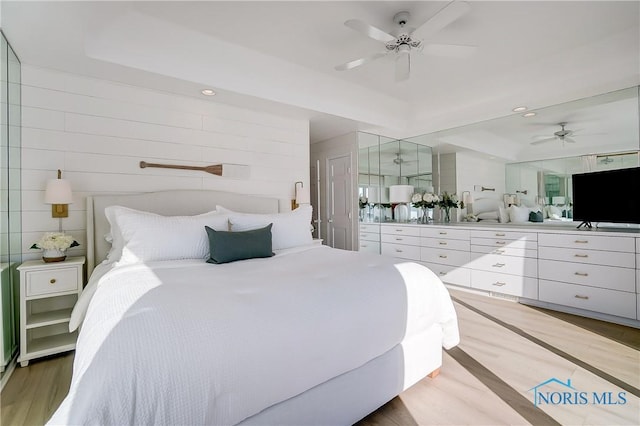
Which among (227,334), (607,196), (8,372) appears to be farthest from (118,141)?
(607,196)

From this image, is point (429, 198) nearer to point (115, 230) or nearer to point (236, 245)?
point (236, 245)

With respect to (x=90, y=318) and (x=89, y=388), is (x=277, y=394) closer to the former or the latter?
(x=89, y=388)

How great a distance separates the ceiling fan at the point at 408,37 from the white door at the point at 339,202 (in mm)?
2372

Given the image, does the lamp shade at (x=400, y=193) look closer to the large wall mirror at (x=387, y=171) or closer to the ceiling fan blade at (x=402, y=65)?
the large wall mirror at (x=387, y=171)

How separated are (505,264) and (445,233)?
84cm

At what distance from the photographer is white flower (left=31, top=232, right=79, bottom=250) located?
236 cm

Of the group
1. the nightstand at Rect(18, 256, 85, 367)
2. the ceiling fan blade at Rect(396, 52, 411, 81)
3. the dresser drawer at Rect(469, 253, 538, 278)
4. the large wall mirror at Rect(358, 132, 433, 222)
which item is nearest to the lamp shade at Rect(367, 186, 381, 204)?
the large wall mirror at Rect(358, 132, 433, 222)

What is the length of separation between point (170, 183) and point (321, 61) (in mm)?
2125

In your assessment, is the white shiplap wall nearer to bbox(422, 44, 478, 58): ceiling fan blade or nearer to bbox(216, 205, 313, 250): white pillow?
bbox(216, 205, 313, 250): white pillow

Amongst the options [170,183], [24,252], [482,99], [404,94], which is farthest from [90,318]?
[482,99]

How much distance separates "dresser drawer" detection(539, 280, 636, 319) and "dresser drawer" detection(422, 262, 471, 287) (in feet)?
2.65

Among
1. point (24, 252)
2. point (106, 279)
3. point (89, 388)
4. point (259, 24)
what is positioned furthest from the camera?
point (259, 24)

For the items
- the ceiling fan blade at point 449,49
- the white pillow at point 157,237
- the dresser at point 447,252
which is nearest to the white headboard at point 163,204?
the white pillow at point 157,237

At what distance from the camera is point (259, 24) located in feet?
8.86
